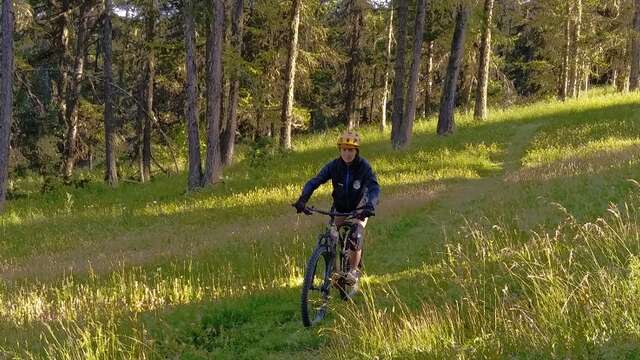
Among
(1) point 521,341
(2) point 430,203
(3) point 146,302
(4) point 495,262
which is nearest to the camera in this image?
(1) point 521,341

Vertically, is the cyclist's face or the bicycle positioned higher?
the cyclist's face

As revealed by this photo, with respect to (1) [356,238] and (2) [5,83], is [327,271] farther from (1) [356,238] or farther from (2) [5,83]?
(2) [5,83]

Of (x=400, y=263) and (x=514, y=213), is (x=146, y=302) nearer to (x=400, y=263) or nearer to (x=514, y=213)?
(x=400, y=263)

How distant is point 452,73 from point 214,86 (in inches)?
393

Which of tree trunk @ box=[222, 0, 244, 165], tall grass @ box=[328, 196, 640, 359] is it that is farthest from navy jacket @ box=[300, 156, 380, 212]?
tree trunk @ box=[222, 0, 244, 165]

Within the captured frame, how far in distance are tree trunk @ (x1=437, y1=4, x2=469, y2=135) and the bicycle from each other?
1667 cm

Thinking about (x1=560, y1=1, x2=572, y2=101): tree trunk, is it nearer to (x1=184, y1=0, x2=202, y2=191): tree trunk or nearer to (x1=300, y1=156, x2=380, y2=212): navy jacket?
(x1=184, y1=0, x2=202, y2=191): tree trunk

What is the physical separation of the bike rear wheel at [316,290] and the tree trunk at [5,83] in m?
13.8

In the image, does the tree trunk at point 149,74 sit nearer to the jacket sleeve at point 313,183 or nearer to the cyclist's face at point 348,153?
the jacket sleeve at point 313,183

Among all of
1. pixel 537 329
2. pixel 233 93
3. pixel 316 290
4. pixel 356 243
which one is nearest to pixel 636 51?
pixel 233 93

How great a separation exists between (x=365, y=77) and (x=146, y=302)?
1516 inches

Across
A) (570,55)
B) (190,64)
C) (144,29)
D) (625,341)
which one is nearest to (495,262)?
(625,341)

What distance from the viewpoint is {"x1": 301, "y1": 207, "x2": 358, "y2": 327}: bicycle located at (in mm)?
6227

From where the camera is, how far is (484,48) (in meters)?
25.2
